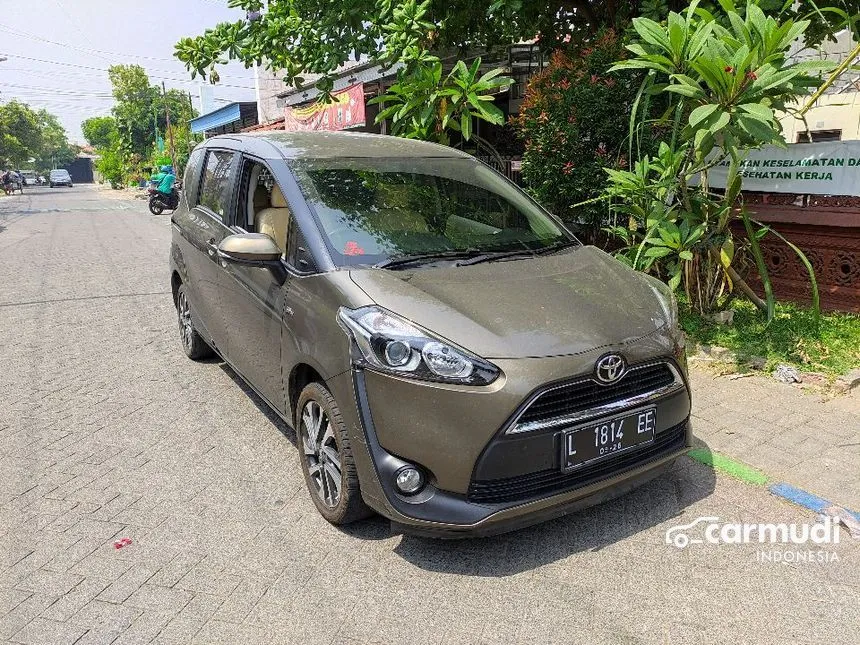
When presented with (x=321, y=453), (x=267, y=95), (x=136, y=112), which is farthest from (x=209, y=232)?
(x=136, y=112)

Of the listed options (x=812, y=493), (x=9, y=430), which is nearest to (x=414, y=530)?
(x=812, y=493)

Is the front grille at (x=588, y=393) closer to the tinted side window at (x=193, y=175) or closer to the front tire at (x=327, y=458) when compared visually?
the front tire at (x=327, y=458)

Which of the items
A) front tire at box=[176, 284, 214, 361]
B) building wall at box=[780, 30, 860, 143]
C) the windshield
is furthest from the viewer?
building wall at box=[780, 30, 860, 143]

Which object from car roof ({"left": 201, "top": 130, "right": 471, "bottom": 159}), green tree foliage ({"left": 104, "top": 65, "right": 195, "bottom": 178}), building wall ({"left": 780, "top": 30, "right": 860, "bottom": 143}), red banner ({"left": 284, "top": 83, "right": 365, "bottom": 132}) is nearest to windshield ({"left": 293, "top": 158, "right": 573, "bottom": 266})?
car roof ({"left": 201, "top": 130, "right": 471, "bottom": 159})

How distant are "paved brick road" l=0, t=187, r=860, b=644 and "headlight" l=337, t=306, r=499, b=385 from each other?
858 mm

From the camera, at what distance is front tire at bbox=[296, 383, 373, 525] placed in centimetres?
288

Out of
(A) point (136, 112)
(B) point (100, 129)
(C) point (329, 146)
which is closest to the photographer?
(C) point (329, 146)

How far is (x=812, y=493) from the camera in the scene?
3287 mm

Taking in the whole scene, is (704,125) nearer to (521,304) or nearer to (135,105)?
(521,304)

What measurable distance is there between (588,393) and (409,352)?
0.72 m

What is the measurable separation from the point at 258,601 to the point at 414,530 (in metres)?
0.66

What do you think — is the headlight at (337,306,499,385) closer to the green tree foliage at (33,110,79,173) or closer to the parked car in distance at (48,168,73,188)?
the parked car in distance at (48,168,73,188)

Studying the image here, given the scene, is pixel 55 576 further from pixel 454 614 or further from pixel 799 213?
pixel 799 213

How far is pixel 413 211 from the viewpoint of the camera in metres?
3.59
